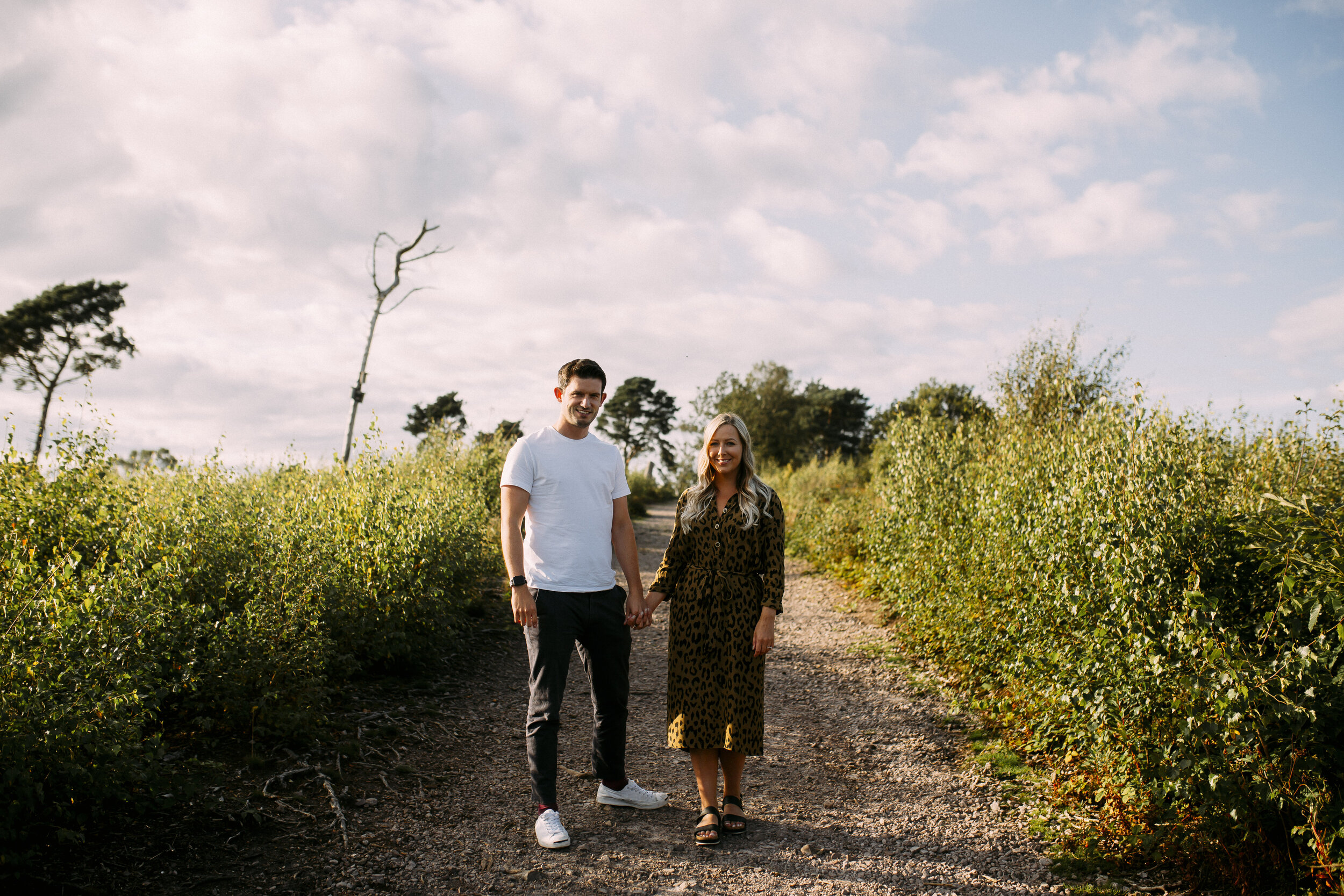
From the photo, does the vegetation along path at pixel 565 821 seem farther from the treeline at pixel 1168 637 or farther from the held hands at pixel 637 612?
the held hands at pixel 637 612

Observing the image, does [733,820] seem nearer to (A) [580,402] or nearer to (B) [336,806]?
(B) [336,806]

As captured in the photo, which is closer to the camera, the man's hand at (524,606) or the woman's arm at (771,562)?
the man's hand at (524,606)

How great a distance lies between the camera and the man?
3627 mm

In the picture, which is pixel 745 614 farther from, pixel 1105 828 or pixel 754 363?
pixel 754 363

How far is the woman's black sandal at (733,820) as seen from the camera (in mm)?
3850

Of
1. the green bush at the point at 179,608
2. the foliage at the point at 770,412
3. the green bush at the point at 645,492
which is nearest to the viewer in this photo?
the green bush at the point at 179,608

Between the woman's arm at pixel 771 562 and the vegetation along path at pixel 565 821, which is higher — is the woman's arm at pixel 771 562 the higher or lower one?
the higher one

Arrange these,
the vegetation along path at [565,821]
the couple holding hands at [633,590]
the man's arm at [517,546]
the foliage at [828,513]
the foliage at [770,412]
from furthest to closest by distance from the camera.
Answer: the foliage at [770,412], the foliage at [828,513], the couple holding hands at [633,590], the man's arm at [517,546], the vegetation along path at [565,821]

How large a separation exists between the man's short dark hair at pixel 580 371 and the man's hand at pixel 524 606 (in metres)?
1.01

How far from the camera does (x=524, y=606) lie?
3566 millimetres

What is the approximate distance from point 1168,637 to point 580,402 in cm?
288

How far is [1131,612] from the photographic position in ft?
12.3

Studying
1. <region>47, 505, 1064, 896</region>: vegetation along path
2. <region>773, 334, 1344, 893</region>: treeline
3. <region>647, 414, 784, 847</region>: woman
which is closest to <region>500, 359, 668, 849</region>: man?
<region>647, 414, 784, 847</region>: woman

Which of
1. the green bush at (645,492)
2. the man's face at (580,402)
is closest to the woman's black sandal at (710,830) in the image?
the man's face at (580,402)
